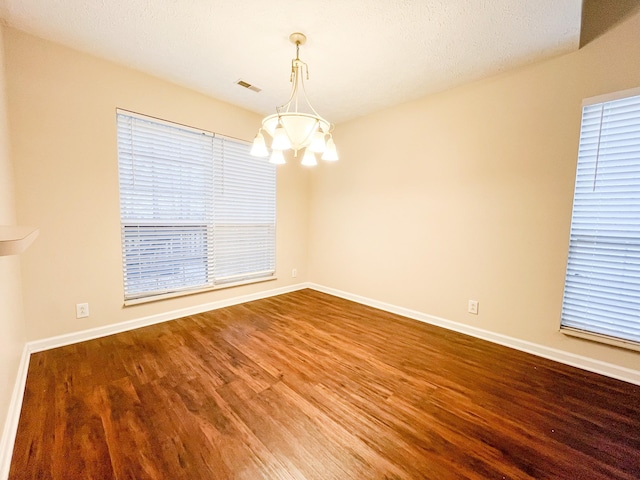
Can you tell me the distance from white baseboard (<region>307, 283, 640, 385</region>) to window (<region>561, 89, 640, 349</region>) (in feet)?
0.70

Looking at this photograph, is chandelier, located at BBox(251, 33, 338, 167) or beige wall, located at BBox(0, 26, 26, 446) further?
chandelier, located at BBox(251, 33, 338, 167)

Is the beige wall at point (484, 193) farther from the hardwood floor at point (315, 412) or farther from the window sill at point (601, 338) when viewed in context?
the hardwood floor at point (315, 412)

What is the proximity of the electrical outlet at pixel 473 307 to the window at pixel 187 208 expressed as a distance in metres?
2.63

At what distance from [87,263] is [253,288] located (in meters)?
1.82

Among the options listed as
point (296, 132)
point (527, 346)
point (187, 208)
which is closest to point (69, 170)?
point (187, 208)

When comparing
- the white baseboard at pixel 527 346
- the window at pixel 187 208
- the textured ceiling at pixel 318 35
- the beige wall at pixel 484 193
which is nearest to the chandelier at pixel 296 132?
the textured ceiling at pixel 318 35

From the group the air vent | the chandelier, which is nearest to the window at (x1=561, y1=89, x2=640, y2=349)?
the chandelier

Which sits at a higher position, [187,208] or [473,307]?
[187,208]

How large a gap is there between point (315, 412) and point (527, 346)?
207cm

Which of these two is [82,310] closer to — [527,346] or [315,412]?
[315,412]

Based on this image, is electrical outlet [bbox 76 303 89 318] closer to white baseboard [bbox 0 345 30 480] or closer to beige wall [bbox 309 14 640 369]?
white baseboard [bbox 0 345 30 480]

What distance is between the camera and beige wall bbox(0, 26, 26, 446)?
1339 millimetres

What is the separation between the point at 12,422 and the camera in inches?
53.7

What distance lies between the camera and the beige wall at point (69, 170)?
6.66 ft
